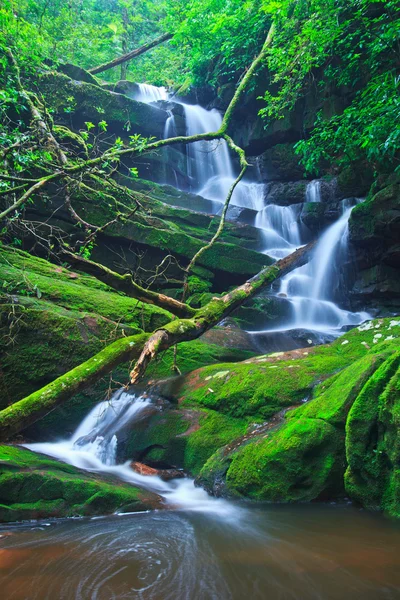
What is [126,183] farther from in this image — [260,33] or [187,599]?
[187,599]

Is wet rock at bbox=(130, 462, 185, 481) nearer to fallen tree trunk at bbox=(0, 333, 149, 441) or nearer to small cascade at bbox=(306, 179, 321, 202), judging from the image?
fallen tree trunk at bbox=(0, 333, 149, 441)

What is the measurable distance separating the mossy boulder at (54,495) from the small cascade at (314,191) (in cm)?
1344

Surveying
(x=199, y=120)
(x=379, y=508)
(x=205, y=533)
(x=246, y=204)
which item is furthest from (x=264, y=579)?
(x=199, y=120)

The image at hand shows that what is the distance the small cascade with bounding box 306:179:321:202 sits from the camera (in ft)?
49.6

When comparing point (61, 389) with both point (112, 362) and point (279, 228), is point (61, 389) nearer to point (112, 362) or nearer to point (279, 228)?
point (112, 362)

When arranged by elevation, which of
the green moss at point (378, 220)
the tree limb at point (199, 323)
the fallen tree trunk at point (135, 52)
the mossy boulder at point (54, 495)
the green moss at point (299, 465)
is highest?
the fallen tree trunk at point (135, 52)

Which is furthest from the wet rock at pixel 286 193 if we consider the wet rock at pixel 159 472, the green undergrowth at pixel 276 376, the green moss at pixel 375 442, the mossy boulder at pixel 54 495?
the mossy boulder at pixel 54 495

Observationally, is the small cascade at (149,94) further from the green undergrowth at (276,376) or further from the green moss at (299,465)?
the green moss at (299,465)

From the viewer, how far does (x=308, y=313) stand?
11.7m

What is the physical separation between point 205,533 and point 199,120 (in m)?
20.3

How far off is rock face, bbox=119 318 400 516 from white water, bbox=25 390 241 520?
0.74ft

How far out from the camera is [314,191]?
15258mm

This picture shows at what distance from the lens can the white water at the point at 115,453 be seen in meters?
4.34

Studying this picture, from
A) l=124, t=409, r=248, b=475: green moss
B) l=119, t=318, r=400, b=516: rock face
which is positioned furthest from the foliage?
l=124, t=409, r=248, b=475: green moss
